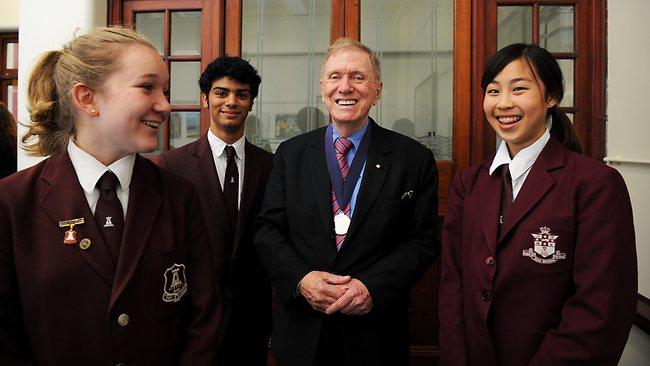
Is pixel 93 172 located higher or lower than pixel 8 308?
higher

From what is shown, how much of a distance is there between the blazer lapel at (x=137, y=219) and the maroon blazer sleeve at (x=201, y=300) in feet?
0.39

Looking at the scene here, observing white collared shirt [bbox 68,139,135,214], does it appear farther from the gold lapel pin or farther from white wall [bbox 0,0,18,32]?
white wall [bbox 0,0,18,32]

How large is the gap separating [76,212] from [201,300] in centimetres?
39

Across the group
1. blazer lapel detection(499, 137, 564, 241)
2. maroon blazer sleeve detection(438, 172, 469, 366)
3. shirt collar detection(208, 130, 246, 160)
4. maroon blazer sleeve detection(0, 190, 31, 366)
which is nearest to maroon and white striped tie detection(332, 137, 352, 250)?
maroon blazer sleeve detection(438, 172, 469, 366)

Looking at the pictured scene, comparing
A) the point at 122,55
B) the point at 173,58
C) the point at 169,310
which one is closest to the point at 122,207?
the point at 169,310

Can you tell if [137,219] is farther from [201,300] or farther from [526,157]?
[526,157]

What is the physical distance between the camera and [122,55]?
1316 millimetres

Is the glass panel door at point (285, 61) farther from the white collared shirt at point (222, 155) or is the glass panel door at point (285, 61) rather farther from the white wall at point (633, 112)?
the white wall at point (633, 112)

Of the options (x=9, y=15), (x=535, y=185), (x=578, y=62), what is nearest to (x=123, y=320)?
(x=535, y=185)

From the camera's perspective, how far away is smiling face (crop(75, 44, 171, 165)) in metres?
1.30

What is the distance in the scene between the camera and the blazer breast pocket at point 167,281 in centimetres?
128

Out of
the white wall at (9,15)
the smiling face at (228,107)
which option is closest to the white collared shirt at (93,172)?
the smiling face at (228,107)

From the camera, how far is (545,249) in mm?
1430

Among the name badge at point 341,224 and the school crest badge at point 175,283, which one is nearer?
the school crest badge at point 175,283
